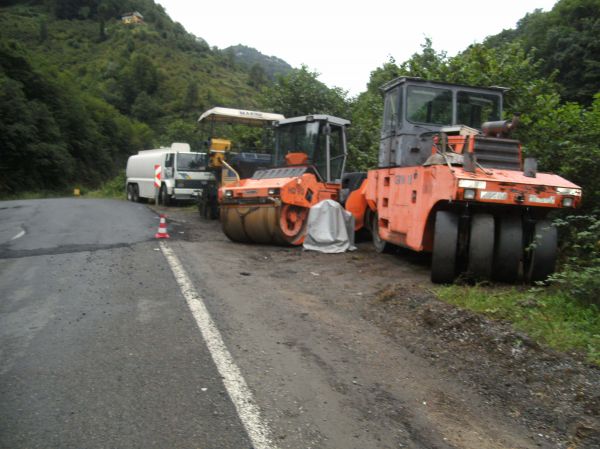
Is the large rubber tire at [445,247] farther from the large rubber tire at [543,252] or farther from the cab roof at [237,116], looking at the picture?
the cab roof at [237,116]

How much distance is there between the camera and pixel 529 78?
13.3 m

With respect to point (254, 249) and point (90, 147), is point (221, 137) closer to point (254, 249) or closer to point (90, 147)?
point (254, 249)

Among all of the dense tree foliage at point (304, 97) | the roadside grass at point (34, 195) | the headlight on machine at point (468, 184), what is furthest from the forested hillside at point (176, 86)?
the headlight on machine at point (468, 184)

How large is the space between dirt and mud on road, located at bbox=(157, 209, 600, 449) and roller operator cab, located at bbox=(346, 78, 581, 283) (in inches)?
33.7

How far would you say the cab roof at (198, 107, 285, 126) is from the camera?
15953 millimetres

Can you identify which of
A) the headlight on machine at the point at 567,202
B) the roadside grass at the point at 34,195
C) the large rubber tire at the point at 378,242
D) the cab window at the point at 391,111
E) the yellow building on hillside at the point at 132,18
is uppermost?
the yellow building on hillside at the point at 132,18

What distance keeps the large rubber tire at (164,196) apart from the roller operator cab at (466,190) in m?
14.0

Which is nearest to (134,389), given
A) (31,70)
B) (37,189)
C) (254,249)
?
(254,249)

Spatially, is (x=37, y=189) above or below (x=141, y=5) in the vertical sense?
below

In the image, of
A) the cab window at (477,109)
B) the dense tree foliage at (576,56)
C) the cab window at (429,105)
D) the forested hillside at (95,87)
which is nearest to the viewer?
the cab window at (429,105)

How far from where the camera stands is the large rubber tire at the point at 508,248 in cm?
683

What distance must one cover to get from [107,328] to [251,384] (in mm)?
2016

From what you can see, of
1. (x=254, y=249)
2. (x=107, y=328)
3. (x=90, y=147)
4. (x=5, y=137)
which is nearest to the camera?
(x=107, y=328)

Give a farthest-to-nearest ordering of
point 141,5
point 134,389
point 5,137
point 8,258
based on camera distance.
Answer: point 141,5, point 5,137, point 8,258, point 134,389
